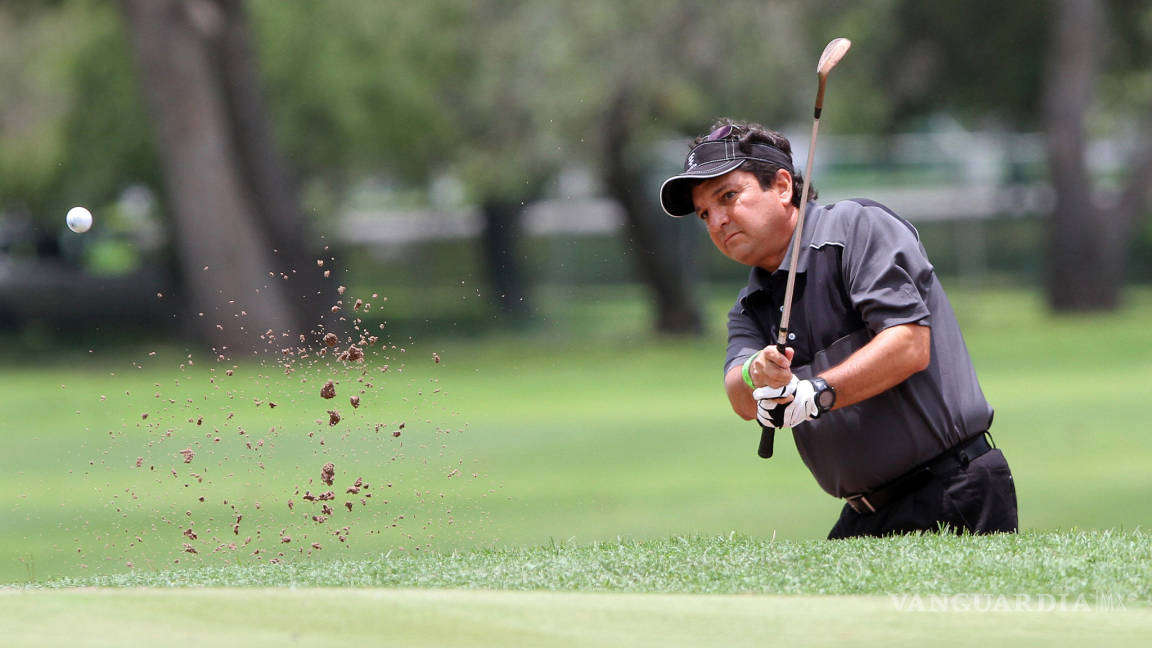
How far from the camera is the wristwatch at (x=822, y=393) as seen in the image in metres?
5.00

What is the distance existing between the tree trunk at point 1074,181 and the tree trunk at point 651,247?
724 cm

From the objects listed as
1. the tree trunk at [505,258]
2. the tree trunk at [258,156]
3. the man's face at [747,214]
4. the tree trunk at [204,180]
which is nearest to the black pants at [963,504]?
the man's face at [747,214]

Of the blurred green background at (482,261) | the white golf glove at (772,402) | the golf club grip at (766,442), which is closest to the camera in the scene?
the white golf glove at (772,402)

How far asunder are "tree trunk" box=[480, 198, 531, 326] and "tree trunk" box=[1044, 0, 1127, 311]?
34.3ft

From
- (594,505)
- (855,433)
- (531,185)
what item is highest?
(531,185)

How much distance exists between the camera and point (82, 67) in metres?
30.8

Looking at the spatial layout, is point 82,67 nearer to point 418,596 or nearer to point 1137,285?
point 1137,285

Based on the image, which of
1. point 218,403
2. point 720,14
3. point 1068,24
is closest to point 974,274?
point 1068,24

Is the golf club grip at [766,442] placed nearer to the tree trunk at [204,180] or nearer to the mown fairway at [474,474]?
the mown fairway at [474,474]

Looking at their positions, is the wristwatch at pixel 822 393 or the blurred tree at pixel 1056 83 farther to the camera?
the blurred tree at pixel 1056 83

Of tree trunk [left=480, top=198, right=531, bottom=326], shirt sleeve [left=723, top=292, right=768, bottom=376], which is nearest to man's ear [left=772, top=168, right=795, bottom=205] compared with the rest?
shirt sleeve [left=723, top=292, right=768, bottom=376]

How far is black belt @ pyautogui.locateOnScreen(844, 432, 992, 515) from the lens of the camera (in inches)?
210

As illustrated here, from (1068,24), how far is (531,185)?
11213 mm

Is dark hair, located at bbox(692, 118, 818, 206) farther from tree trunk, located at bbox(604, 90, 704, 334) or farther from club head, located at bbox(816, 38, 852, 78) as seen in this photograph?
tree trunk, located at bbox(604, 90, 704, 334)
